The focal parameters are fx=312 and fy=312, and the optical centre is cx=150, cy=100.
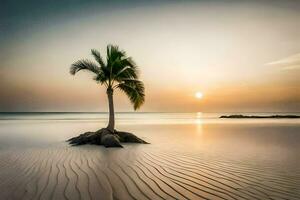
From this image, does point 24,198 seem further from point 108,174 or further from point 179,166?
point 179,166

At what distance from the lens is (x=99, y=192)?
5109 millimetres

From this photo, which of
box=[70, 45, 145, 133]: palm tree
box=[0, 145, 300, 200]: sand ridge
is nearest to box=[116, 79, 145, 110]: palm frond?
box=[70, 45, 145, 133]: palm tree

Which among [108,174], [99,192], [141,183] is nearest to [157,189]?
[141,183]

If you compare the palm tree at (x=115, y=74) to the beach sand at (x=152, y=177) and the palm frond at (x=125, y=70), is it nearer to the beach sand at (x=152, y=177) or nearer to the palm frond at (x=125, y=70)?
the palm frond at (x=125, y=70)

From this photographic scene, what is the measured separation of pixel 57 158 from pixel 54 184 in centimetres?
376

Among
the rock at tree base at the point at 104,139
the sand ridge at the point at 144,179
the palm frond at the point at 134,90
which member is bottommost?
the sand ridge at the point at 144,179

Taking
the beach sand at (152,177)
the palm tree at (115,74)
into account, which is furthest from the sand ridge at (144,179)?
the palm tree at (115,74)

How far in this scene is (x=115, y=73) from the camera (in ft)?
53.2

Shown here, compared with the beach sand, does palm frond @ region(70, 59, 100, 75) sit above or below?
above

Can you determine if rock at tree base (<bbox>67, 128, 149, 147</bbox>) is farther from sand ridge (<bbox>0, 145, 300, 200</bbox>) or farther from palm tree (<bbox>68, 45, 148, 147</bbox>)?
sand ridge (<bbox>0, 145, 300, 200</bbox>)

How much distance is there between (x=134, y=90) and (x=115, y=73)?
1.33 meters

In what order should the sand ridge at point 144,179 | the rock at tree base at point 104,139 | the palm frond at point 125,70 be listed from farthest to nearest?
the palm frond at point 125,70, the rock at tree base at point 104,139, the sand ridge at point 144,179

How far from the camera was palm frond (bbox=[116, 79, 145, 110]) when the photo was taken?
53.9ft

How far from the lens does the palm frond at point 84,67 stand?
15836mm
